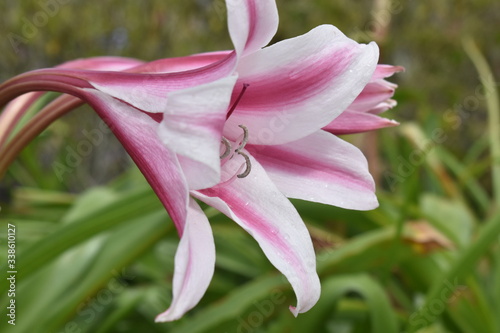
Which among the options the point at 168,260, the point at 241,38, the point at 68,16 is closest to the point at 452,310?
the point at 168,260

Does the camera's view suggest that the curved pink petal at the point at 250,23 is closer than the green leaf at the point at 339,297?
Yes

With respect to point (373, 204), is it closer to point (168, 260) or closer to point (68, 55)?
point (168, 260)

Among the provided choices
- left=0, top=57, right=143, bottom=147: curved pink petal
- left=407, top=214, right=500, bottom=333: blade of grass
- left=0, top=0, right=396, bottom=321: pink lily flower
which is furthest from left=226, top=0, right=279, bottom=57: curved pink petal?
left=407, top=214, right=500, bottom=333: blade of grass

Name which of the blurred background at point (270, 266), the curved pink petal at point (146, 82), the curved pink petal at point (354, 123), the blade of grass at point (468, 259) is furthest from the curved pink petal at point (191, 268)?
the blade of grass at point (468, 259)

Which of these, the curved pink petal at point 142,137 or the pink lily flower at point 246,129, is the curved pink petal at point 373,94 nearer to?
the pink lily flower at point 246,129

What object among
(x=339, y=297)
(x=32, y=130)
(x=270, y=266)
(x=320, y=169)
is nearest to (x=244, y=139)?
(x=320, y=169)

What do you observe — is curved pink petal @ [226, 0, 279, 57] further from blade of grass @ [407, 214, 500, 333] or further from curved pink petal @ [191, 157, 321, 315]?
blade of grass @ [407, 214, 500, 333]

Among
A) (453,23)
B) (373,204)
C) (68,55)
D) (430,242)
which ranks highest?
(373,204)
